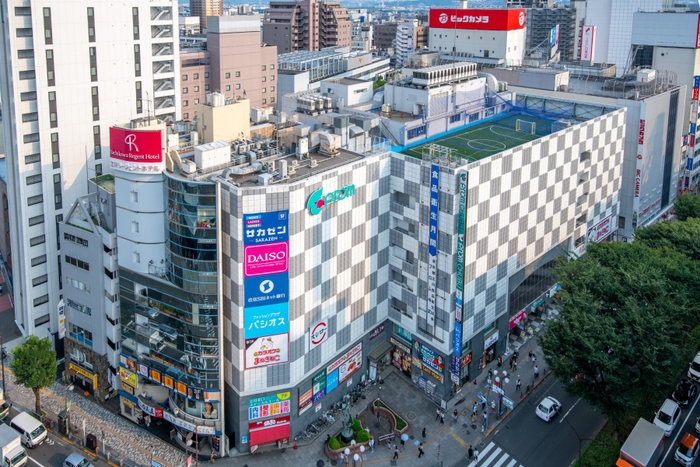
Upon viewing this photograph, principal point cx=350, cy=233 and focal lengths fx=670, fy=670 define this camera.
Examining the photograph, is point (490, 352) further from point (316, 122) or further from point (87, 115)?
point (87, 115)

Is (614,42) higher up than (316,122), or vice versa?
(614,42)

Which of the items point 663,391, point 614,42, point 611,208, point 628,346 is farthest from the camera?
point 614,42

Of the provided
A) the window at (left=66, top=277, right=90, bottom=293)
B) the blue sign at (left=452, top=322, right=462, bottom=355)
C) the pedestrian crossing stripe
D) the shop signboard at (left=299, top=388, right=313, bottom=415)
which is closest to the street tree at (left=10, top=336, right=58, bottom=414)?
the window at (left=66, top=277, right=90, bottom=293)

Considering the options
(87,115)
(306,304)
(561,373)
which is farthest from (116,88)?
(561,373)

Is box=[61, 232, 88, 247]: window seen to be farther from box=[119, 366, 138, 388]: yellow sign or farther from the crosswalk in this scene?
the crosswalk

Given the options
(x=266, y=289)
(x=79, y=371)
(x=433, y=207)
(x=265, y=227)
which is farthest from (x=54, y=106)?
(x=433, y=207)

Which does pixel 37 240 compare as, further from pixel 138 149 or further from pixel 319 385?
pixel 319 385
